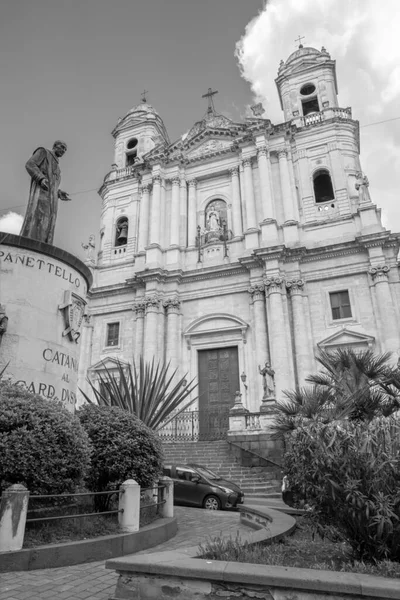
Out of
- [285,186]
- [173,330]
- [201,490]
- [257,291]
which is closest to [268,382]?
[257,291]

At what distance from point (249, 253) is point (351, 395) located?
42.7 feet

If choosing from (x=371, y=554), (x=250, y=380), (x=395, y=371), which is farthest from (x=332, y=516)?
(x=250, y=380)

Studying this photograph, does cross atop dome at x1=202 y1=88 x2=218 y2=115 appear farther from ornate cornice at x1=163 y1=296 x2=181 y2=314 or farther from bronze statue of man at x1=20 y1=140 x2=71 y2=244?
bronze statue of man at x1=20 y1=140 x2=71 y2=244

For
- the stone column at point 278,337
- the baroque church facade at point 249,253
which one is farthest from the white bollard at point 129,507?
the stone column at point 278,337

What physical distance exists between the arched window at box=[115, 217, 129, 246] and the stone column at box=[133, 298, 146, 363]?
5397 millimetres

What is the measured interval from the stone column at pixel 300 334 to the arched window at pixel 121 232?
11.8 meters

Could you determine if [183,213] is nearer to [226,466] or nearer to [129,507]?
[226,466]

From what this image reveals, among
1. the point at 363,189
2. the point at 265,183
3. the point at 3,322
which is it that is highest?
the point at 265,183

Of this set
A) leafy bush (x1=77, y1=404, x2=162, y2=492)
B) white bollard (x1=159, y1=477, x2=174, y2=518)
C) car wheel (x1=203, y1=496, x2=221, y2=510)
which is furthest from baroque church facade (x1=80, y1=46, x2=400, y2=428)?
leafy bush (x1=77, y1=404, x2=162, y2=492)

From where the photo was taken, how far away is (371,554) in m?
4.11

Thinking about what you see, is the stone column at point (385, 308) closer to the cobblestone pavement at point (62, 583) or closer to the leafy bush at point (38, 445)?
the cobblestone pavement at point (62, 583)

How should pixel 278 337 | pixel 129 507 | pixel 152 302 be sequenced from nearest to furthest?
pixel 129 507
pixel 278 337
pixel 152 302

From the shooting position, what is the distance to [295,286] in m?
21.7

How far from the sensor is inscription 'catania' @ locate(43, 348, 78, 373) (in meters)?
7.44
